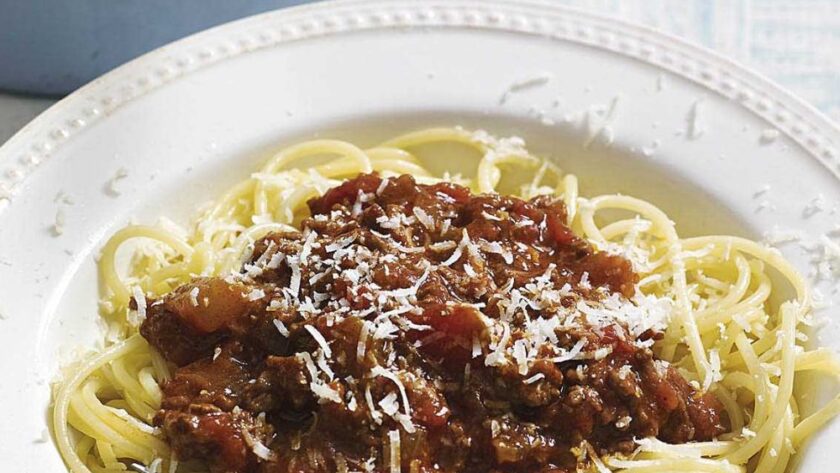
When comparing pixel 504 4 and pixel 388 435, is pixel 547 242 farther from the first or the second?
pixel 504 4

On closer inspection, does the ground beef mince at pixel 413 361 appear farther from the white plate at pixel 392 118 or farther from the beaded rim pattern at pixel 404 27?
the beaded rim pattern at pixel 404 27

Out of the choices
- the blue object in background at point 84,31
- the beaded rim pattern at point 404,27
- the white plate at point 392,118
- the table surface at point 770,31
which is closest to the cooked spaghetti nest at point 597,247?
the white plate at point 392,118

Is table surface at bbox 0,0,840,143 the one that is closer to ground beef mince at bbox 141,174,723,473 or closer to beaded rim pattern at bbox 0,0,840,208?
beaded rim pattern at bbox 0,0,840,208

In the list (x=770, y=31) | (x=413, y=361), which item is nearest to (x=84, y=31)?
(x=413, y=361)

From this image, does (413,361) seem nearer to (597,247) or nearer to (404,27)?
(597,247)

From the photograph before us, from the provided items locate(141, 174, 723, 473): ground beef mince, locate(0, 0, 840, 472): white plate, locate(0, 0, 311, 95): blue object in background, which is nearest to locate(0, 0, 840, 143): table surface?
locate(0, 0, 840, 472): white plate
